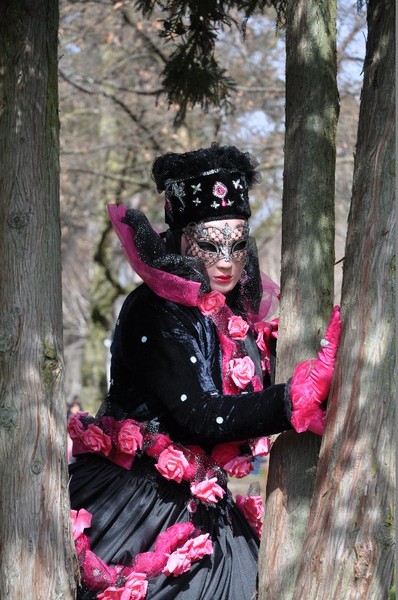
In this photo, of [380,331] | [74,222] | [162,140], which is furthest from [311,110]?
[74,222]

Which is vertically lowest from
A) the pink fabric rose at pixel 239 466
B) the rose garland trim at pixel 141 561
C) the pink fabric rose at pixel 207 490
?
the rose garland trim at pixel 141 561

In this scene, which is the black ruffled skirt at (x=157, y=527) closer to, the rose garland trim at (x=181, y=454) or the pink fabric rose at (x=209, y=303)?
the rose garland trim at (x=181, y=454)

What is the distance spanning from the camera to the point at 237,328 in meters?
3.40

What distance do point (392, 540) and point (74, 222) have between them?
1698 centimetres

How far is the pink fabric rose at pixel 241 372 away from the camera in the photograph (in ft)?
10.7

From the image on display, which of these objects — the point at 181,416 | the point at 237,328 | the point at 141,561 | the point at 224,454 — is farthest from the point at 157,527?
the point at 237,328

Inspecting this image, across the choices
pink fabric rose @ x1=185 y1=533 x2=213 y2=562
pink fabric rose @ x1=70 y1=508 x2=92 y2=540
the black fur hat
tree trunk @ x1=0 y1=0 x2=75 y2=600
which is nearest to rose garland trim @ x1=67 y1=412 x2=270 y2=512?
pink fabric rose @ x1=185 y1=533 x2=213 y2=562

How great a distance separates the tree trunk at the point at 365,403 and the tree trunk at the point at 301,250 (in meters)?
0.35

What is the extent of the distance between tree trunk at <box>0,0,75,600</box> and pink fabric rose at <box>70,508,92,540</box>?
0.24m

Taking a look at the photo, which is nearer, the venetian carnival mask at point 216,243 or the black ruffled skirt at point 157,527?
→ the black ruffled skirt at point 157,527

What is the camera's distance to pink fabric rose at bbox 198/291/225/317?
3.35m

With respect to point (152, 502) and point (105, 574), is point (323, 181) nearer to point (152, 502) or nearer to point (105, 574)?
point (152, 502)

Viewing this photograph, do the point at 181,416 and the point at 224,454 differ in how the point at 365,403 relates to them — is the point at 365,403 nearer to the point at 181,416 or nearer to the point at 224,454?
the point at 181,416

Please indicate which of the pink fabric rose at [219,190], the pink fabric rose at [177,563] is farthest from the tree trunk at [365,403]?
the pink fabric rose at [219,190]
